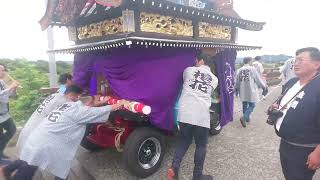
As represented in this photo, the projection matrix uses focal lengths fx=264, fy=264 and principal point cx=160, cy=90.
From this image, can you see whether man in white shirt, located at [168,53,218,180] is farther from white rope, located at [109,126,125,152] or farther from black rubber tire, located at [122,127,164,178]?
white rope, located at [109,126,125,152]

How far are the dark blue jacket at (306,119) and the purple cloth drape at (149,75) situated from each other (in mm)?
2579

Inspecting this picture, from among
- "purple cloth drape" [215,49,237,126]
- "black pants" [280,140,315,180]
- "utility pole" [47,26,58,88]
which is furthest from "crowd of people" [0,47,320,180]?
"utility pole" [47,26,58,88]

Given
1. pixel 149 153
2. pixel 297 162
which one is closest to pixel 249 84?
pixel 149 153

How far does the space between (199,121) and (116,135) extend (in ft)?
5.40

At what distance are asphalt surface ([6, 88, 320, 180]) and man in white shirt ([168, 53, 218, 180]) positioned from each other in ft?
1.63

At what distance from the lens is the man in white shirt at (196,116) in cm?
402

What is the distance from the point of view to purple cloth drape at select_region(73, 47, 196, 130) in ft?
15.9

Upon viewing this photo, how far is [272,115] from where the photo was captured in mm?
2969

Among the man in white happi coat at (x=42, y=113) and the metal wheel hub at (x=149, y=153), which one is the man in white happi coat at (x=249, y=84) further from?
the man in white happi coat at (x=42, y=113)

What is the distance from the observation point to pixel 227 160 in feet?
16.7

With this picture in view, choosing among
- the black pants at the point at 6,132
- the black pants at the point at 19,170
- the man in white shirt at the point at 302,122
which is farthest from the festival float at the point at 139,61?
the man in white shirt at the point at 302,122

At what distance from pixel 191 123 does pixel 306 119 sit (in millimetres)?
1693

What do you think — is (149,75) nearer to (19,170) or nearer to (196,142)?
(196,142)

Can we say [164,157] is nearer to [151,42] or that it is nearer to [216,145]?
[216,145]
